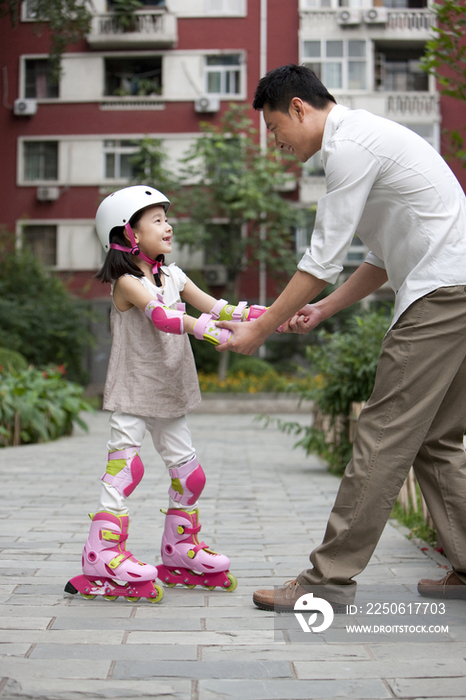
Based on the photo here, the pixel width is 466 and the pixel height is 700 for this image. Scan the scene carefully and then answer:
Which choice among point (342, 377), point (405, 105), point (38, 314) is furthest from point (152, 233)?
point (405, 105)

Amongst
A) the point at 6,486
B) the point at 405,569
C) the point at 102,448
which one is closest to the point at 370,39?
the point at 102,448

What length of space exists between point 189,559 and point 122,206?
1.49 metres

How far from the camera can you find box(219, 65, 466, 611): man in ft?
8.54

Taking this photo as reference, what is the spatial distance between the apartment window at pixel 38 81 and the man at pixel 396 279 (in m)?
25.1

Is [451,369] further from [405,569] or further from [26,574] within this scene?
[26,574]

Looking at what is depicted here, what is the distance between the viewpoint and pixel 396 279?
9.14 ft

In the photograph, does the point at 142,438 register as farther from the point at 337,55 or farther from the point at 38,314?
the point at 337,55

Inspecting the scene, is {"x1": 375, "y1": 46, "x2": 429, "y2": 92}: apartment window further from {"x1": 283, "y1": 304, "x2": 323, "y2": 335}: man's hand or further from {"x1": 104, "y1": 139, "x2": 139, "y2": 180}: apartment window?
{"x1": 283, "y1": 304, "x2": 323, "y2": 335}: man's hand

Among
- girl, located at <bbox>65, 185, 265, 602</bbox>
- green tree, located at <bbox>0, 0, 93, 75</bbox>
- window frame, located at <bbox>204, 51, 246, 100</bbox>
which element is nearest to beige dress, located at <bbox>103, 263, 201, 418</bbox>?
girl, located at <bbox>65, 185, 265, 602</bbox>

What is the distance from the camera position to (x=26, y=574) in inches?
131

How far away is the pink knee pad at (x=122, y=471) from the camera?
2.98 m

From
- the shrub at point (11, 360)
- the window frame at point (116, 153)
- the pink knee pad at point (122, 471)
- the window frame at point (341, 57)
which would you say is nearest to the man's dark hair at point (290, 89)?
the pink knee pad at point (122, 471)

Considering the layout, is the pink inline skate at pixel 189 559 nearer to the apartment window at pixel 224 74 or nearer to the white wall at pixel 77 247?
the white wall at pixel 77 247

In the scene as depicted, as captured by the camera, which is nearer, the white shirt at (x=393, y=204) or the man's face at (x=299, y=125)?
the white shirt at (x=393, y=204)
